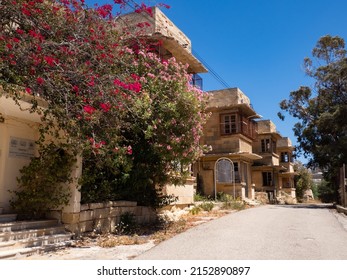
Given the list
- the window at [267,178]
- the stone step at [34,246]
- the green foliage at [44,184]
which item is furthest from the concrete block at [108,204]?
the window at [267,178]

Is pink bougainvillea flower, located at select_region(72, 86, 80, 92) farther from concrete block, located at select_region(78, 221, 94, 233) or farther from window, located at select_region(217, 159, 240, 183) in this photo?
window, located at select_region(217, 159, 240, 183)

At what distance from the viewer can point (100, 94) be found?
26.4 feet

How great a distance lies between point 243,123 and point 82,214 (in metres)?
18.2

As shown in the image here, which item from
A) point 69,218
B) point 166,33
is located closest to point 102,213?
point 69,218

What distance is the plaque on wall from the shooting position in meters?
9.15

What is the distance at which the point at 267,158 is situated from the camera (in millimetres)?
33344

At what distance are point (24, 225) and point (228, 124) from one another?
62.5 feet

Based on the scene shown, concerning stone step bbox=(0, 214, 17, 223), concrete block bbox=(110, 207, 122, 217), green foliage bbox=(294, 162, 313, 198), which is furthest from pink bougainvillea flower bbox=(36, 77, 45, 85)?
green foliage bbox=(294, 162, 313, 198)

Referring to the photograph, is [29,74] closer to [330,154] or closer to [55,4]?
[55,4]

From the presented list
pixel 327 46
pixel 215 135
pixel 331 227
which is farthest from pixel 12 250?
→ pixel 327 46

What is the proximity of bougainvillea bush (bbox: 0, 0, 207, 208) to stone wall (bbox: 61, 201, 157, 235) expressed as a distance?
29 cm

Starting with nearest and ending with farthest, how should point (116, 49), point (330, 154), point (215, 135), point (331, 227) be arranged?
point (116, 49)
point (331, 227)
point (330, 154)
point (215, 135)

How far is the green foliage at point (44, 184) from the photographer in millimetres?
8484

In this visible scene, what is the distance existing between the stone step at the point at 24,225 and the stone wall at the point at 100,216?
37cm
